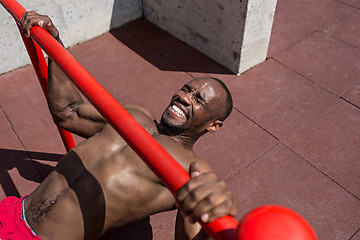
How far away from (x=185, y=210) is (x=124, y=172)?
92 cm

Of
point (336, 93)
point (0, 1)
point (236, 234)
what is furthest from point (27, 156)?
point (336, 93)

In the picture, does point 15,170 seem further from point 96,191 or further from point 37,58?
point 96,191

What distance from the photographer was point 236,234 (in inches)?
29.6

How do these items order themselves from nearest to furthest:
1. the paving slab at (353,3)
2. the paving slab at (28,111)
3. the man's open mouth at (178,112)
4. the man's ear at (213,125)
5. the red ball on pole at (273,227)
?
the red ball on pole at (273,227)
the man's open mouth at (178,112)
the man's ear at (213,125)
the paving slab at (28,111)
the paving slab at (353,3)

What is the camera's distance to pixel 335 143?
10.9 ft

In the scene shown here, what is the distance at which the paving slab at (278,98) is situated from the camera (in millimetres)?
3561

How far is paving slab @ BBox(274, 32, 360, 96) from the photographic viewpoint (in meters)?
4.05

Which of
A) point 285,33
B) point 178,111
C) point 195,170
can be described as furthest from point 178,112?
point 285,33

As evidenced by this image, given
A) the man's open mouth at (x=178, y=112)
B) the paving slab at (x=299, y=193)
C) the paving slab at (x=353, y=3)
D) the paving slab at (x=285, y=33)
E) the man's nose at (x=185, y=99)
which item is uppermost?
the man's nose at (x=185, y=99)

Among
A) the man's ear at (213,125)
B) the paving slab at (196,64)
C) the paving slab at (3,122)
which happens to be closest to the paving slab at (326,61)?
the paving slab at (196,64)

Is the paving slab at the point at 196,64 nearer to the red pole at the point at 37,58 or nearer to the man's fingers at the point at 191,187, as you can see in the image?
the red pole at the point at 37,58

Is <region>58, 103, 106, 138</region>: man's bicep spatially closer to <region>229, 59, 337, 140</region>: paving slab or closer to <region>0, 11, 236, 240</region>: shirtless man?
<region>0, 11, 236, 240</region>: shirtless man

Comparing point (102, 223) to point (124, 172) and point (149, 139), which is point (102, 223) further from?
point (149, 139)

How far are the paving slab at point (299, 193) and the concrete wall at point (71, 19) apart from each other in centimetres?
310
